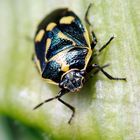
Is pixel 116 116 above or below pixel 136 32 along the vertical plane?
below

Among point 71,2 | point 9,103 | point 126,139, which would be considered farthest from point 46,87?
point 126,139

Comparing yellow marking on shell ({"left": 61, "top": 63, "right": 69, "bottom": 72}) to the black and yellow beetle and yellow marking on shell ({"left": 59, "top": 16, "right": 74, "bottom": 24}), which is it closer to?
the black and yellow beetle

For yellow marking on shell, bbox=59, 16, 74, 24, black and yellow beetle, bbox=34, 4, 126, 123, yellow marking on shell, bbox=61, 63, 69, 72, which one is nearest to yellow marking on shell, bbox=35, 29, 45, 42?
black and yellow beetle, bbox=34, 4, 126, 123

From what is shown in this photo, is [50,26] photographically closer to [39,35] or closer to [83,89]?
[39,35]

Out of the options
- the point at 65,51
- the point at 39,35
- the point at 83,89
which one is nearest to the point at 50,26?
the point at 39,35

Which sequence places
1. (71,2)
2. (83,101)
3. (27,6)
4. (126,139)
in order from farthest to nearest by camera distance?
(27,6), (71,2), (83,101), (126,139)

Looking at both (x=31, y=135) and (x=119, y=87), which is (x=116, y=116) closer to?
(x=119, y=87)
